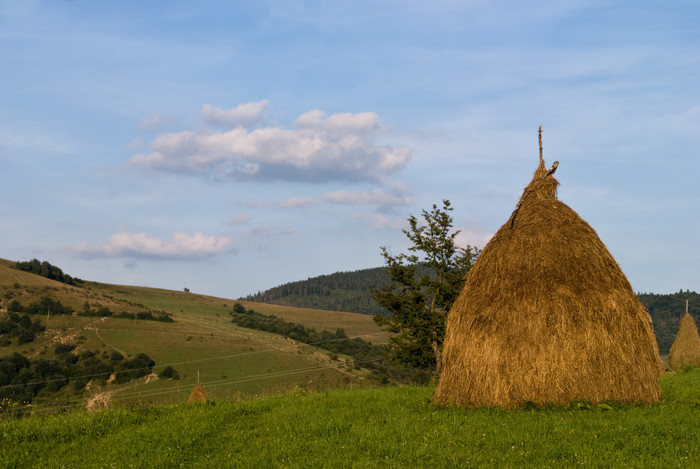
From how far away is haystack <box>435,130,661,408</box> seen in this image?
13.6m

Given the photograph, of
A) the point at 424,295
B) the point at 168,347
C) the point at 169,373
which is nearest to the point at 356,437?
the point at 424,295

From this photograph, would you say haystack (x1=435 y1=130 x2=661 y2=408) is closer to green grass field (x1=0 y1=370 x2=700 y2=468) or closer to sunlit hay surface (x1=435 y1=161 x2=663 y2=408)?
sunlit hay surface (x1=435 y1=161 x2=663 y2=408)

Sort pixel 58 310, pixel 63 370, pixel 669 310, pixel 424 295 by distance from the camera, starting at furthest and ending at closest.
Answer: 1. pixel 669 310
2. pixel 58 310
3. pixel 63 370
4. pixel 424 295

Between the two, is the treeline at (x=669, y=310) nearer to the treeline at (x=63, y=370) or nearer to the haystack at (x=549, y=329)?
the treeline at (x=63, y=370)

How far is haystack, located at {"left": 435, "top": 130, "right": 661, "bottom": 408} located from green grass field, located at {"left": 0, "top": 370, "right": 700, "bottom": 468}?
0.61 meters

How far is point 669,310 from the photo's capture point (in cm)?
16725

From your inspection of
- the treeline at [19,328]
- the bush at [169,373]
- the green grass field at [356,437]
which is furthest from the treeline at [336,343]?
the green grass field at [356,437]

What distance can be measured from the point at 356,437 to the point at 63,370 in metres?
72.6

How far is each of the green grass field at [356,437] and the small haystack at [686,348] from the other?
31328mm

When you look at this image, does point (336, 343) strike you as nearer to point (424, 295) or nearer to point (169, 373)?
point (169, 373)

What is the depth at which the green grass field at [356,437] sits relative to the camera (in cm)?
980

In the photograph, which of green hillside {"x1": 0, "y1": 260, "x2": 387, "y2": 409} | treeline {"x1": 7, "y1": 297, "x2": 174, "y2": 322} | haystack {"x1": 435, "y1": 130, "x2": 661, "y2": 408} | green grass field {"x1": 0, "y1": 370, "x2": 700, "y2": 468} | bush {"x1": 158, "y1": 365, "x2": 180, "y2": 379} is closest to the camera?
green grass field {"x1": 0, "y1": 370, "x2": 700, "y2": 468}

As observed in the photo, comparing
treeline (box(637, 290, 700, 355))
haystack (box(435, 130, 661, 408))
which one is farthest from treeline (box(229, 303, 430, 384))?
treeline (box(637, 290, 700, 355))

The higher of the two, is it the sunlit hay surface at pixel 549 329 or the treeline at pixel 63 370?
the sunlit hay surface at pixel 549 329
